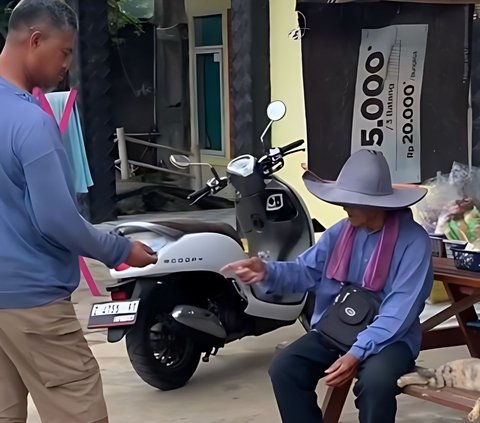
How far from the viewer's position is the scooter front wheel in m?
4.86

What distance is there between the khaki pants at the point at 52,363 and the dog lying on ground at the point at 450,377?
1.14m

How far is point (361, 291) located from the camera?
12.4 ft

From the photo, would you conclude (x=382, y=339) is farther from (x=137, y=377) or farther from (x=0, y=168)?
(x=137, y=377)

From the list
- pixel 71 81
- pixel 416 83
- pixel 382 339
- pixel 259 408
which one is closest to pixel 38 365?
pixel 382 339

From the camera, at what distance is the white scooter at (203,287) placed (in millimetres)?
4801

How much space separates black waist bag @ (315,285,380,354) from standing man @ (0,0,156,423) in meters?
0.98

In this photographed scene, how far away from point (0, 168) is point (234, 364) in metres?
2.93

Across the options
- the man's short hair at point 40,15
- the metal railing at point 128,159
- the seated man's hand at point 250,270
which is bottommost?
the metal railing at point 128,159

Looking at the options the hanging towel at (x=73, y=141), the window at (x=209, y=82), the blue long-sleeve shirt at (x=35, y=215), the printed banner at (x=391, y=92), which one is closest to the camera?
the blue long-sleeve shirt at (x=35, y=215)

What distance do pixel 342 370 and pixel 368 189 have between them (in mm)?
719

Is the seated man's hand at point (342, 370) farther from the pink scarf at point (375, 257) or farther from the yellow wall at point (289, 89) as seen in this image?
the yellow wall at point (289, 89)

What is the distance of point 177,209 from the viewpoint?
1186cm

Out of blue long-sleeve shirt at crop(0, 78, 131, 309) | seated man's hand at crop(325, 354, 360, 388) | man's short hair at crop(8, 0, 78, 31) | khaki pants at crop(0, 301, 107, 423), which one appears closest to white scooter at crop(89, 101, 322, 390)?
seated man's hand at crop(325, 354, 360, 388)

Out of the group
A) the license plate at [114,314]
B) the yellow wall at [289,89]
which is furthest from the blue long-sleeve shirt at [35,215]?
the yellow wall at [289,89]
